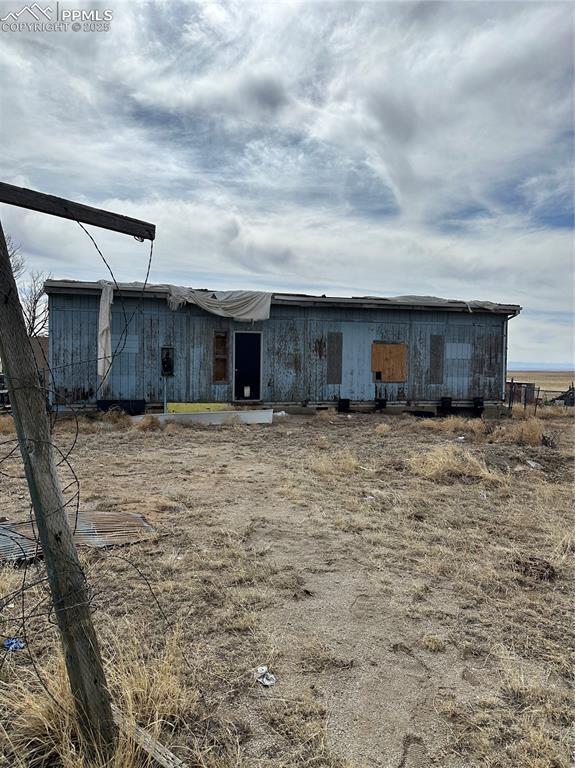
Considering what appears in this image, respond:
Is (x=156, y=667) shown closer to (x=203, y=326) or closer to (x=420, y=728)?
(x=420, y=728)

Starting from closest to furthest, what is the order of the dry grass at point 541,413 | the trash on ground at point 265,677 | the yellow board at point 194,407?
1. the trash on ground at point 265,677
2. the yellow board at point 194,407
3. the dry grass at point 541,413

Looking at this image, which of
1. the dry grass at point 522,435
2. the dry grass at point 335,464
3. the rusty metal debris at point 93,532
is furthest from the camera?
the dry grass at point 522,435

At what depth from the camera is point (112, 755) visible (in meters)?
1.84

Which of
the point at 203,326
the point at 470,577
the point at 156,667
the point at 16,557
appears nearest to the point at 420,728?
the point at 156,667

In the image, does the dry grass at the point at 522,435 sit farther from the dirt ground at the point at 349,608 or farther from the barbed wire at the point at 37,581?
the barbed wire at the point at 37,581

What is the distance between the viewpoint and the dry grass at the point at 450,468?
6.77 metres

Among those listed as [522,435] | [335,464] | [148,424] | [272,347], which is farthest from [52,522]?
[272,347]

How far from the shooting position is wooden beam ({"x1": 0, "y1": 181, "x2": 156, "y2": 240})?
1965mm

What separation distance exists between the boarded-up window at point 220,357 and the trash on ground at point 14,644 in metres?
10.2

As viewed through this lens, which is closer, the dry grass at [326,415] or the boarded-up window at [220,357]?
A: the dry grass at [326,415]

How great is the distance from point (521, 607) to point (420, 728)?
1.50 m

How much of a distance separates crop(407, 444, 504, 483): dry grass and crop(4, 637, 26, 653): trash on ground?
5.32 meters

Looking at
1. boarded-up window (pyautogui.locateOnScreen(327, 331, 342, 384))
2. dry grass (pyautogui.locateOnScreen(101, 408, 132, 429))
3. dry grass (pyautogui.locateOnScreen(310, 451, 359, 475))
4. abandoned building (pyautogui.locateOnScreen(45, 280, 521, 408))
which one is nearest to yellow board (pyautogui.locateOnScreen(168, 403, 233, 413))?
abandoned building (pyautogui.locateOnScreen(45, 280, 521, 408))

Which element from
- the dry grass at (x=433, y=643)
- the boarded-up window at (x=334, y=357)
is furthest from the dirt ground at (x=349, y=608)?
the boarded-up window at (x=334, y=357)
